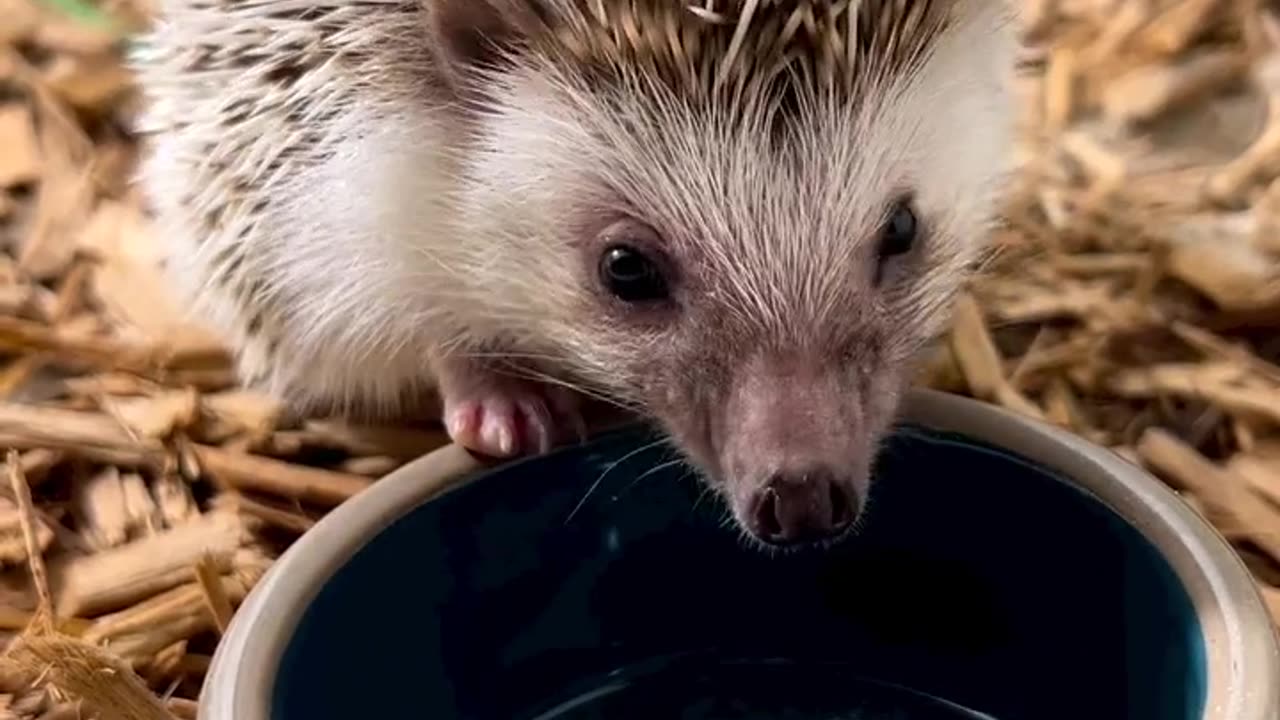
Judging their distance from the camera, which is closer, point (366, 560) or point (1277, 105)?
point (366, 560)

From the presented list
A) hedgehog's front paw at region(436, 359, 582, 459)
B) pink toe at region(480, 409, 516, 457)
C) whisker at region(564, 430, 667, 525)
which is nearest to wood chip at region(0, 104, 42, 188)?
hedgehog's front paw at region(436, 359, 582, 459)

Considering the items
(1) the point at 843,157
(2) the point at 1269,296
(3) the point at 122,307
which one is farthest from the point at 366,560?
(2) the point at 1269,296

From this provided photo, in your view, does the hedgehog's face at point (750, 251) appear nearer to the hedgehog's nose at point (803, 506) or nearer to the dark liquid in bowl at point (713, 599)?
the hedgehog's nose at point (803, 506)

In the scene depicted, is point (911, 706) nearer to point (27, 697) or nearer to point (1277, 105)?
point (27, 697)

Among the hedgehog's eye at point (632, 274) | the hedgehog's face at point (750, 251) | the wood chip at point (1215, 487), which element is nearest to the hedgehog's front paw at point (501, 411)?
the hedgehog's face at point (750, 251)

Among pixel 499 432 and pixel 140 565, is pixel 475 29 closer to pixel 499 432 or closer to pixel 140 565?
pixel 499 432

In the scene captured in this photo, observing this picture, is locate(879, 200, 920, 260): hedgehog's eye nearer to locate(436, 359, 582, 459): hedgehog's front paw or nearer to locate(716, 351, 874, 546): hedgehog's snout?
locate(716, 351, 874, 546): hedgehog's snout

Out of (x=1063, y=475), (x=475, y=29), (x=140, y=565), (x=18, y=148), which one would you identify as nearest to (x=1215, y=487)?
(x=1063, y=475)

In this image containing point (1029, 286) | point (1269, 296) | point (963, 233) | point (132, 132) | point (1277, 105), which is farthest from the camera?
point (132, 132)
